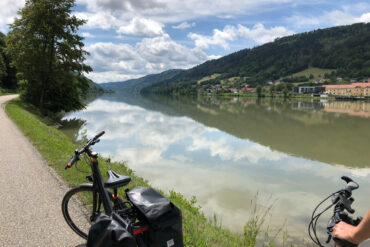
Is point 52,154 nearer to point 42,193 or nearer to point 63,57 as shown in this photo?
point 42,193

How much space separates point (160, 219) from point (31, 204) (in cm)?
436

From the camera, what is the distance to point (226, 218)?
8.70 metres

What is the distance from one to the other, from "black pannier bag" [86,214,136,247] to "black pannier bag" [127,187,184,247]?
49 cm

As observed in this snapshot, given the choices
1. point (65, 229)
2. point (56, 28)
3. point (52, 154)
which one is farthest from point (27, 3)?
point (65, 229)

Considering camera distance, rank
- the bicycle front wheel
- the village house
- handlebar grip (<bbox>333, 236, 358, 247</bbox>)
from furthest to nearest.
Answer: the village house, the bicycle front wheel, handlebar grip (<bbox>333, 236, 358, 247</bbox>)

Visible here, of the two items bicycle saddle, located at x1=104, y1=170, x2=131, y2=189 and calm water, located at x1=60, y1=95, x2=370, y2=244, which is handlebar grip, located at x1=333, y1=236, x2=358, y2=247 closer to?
bicycle saddle, located at x1=104, y1=170, x2=131, y2=189

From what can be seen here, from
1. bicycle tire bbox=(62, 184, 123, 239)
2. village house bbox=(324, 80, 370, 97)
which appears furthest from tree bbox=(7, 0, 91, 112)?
village house bbox=(324, 80, 370, 97)

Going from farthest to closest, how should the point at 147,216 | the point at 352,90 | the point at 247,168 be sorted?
the point at 352,90, the point at 247,168, the point at 147,216

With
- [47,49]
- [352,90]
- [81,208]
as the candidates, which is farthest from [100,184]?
[352,90]

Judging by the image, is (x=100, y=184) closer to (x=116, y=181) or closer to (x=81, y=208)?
(x=116, y=181)

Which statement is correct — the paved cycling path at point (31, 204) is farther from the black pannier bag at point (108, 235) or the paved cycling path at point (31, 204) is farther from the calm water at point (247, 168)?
the calm water at point (247, 168)

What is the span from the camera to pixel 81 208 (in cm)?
552

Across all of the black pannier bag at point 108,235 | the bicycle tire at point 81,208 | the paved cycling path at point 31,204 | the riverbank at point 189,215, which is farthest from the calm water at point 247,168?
the black pannier bag at point 108,235

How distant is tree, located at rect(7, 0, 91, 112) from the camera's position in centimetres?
2648
